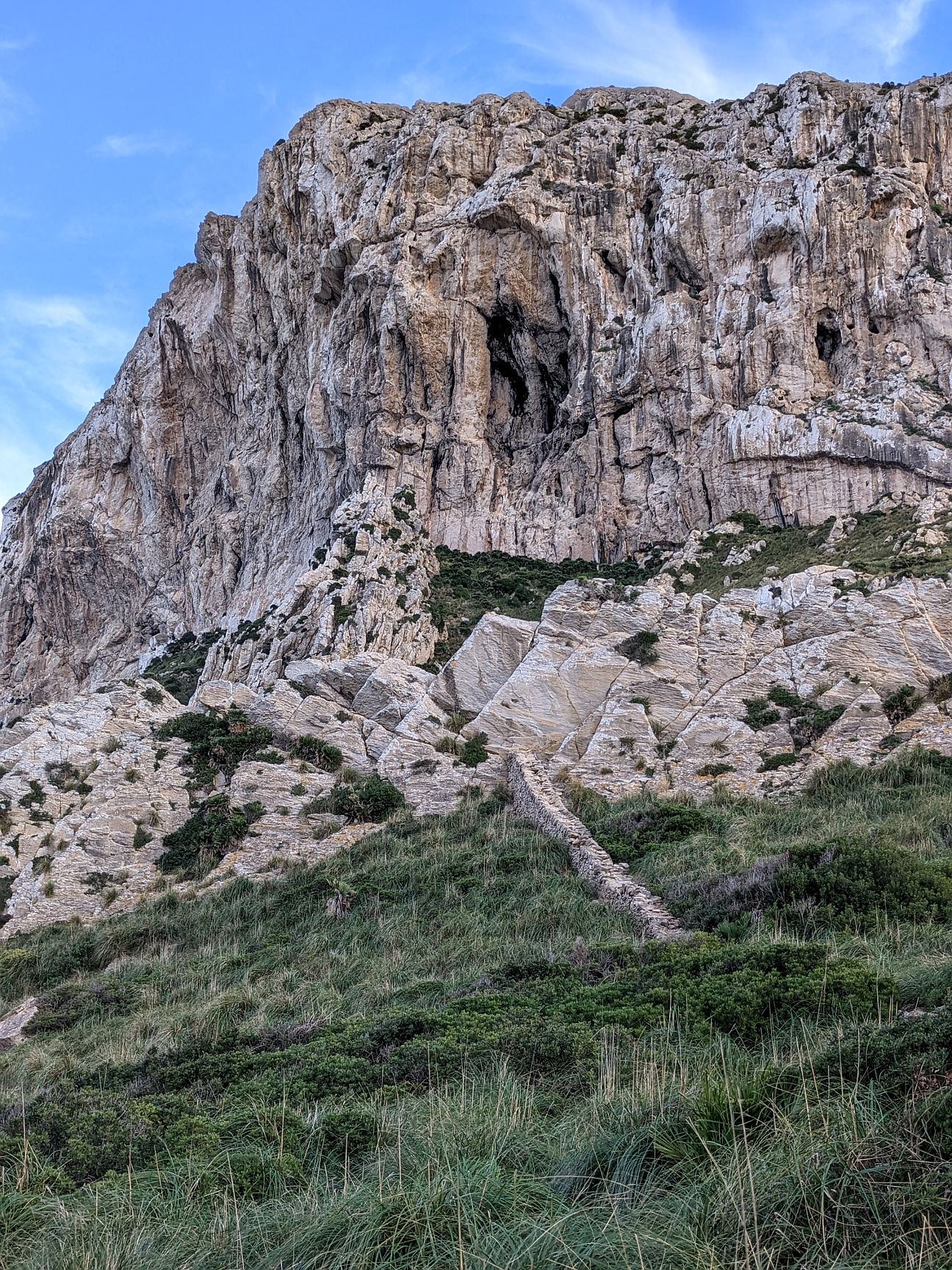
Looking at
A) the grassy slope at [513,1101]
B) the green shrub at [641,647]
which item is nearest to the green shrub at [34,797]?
the grassy slope at [513,1101]

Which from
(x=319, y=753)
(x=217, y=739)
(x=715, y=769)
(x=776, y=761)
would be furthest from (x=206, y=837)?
(x=776, y=761)

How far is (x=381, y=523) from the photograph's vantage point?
41.4 meters

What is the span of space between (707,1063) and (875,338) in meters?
41.2

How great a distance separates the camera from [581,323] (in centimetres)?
4512

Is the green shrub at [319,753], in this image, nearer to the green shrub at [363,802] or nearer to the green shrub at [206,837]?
the green shrub at [363,802]

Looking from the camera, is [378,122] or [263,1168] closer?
[263,1168]

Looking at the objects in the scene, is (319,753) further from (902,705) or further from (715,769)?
(902,705)

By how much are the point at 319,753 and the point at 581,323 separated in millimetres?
31067

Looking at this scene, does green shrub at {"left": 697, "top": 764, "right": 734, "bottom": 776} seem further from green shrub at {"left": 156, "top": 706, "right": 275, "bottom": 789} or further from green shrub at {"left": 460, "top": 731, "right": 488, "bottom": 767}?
green shrub at {"left": 156, "top": 706, "right": 275, "bottom": 789}

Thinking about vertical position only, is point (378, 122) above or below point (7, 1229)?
above

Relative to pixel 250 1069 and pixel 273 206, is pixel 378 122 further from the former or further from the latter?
pixel 250 1069

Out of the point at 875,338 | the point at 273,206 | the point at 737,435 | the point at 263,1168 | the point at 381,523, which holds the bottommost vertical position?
the point at 263,1168

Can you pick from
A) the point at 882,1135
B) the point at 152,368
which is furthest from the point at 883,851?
the point at 152,368

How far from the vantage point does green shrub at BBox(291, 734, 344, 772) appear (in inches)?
882
